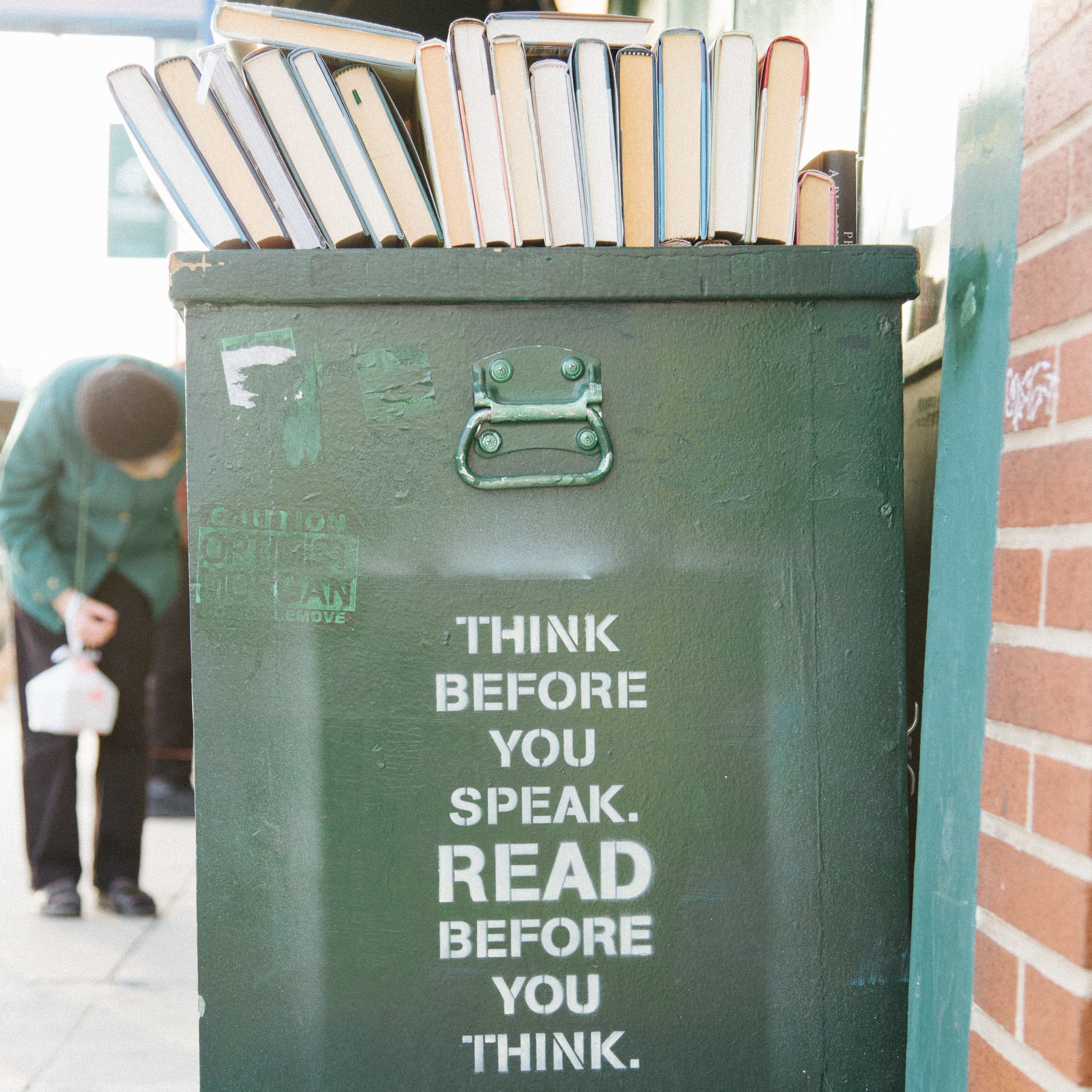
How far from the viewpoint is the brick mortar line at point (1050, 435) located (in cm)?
106

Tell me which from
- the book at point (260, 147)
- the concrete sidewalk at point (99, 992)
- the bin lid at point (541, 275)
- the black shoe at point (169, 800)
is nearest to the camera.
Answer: the bin lid at point (541, 275)

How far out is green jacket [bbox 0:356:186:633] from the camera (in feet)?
9.86

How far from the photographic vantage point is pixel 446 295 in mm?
1291

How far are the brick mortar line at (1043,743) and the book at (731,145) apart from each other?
72 centimetres

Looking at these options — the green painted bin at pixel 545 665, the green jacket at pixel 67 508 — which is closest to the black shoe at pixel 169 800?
the green jacket at pixel 67 508

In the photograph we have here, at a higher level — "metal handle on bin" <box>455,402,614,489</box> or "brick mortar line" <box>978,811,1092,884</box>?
"metal handle on bin" <box>455,402,614,489</box>

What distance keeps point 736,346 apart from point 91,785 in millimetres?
4898

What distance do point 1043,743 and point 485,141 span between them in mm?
1015

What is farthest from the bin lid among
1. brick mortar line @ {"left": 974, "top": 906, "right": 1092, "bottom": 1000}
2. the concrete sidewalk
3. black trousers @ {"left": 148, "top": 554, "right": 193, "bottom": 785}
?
black trousers @ {"left": 148, "top": 554, "right": 193, "bottom": 785}

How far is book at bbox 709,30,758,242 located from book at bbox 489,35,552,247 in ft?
0.77

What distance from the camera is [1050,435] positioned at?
1.12m

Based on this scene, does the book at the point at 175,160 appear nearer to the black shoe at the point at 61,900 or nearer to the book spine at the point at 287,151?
the book spine at the point at 287,151

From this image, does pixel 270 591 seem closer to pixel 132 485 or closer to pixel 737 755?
pixel 737 755

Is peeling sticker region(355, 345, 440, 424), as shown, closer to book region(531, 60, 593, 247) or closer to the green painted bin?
the green painted bin
